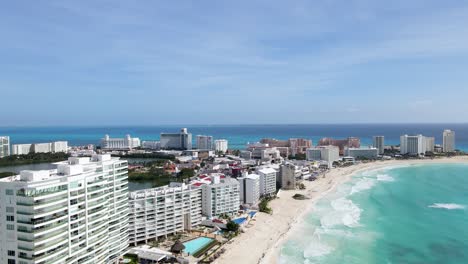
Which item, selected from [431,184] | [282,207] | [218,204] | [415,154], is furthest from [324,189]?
[415,154]

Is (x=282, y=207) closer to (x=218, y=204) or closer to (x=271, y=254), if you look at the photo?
(x=218, y=204)

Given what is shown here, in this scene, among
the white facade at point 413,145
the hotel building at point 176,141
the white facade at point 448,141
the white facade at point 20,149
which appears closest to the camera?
the white facade at point 413,145

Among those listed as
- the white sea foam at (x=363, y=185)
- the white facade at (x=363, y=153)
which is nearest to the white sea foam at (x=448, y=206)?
the white sea foam at (x=363, y=185)

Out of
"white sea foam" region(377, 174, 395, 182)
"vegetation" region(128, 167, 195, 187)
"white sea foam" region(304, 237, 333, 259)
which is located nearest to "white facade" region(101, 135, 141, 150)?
"vegetation" region(128, 167, 195, 187)

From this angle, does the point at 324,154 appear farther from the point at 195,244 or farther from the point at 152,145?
the point at 152,145

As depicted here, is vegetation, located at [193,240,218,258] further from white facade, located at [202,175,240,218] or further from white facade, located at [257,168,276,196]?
white facade, located at [257,168,276,196]

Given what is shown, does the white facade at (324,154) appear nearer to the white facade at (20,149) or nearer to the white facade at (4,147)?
the white facade at (20,149)
